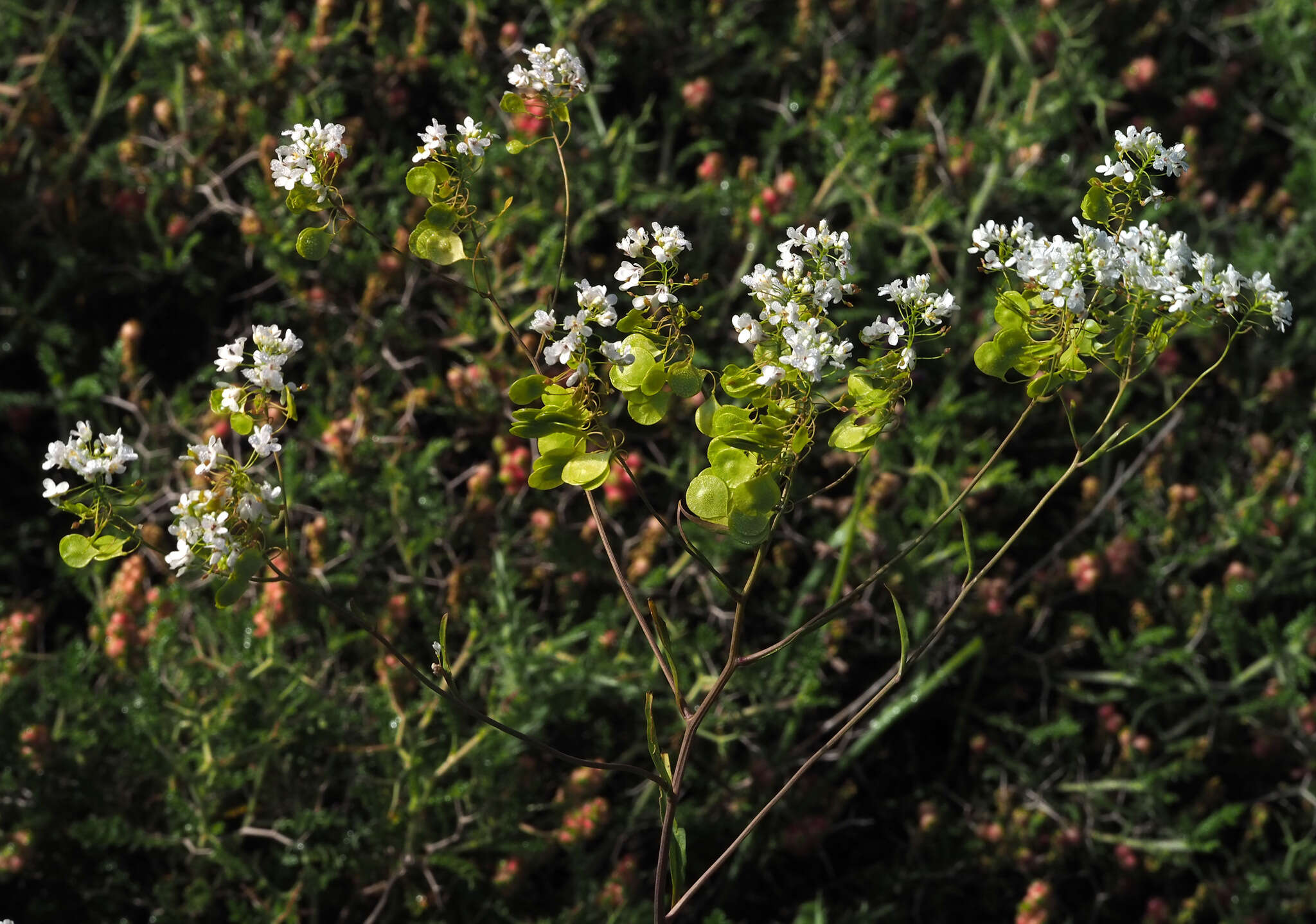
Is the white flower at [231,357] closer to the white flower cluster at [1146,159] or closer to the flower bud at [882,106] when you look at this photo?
the white flower cluster at [1146,159]

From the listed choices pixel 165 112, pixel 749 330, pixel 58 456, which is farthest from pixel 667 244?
pixel 165 112

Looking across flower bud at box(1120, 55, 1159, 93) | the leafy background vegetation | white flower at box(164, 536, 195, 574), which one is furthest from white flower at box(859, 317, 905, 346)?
flower bud at box(1120, 55, 1159, 93)

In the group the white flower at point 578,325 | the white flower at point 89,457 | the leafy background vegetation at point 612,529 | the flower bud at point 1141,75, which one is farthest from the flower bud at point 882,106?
the white flower at point 89,457

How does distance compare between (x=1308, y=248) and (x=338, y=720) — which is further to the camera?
(x=1308, y=248)

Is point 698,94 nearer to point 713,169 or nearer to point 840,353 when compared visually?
point 713,169

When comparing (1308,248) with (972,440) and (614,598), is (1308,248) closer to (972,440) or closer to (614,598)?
(972,440)

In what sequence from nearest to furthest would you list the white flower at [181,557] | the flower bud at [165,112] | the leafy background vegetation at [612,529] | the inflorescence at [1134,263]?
the white flower at [181,557] < the inflorescence at [1134,263] < the leafy background vegetation at [612,529] < the flower bud at [165,112]

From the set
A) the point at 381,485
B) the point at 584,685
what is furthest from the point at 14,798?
the point at 584,685
